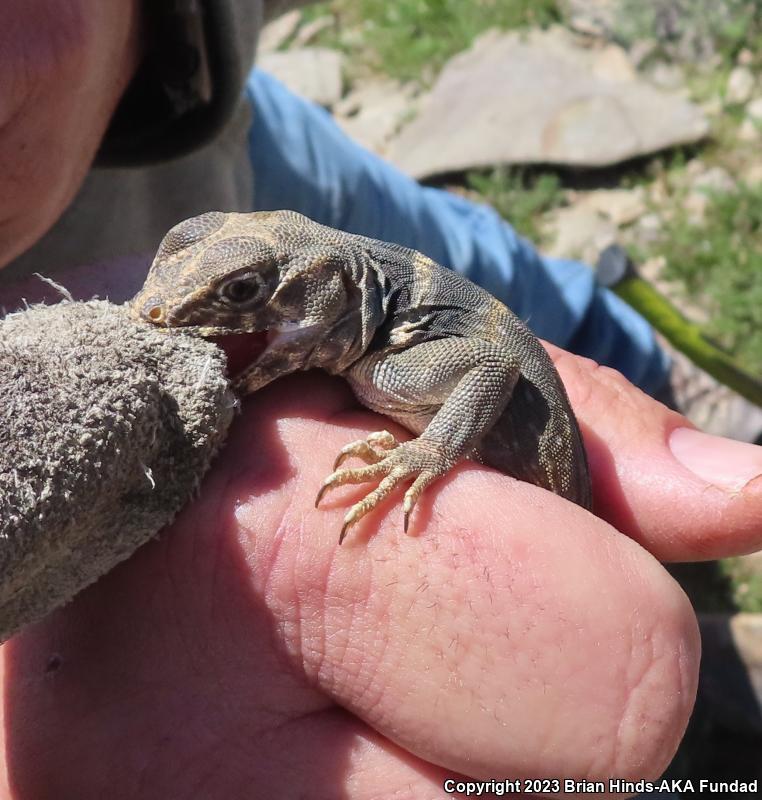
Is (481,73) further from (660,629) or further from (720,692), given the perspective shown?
(660,629)

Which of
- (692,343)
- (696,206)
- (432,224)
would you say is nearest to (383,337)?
(432,224)

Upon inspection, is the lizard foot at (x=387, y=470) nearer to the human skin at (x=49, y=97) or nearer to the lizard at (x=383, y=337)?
the lizard at (x=383, y=337)

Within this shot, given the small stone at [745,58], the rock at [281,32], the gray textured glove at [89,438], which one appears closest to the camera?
the gray textured glove at [89,438]

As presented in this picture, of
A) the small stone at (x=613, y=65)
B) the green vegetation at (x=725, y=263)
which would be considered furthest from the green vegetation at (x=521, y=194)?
the small stone at (x=613, y=65)

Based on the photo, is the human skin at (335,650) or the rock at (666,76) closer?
the human skin at (335,650)

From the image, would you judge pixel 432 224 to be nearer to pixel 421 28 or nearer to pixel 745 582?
pixel 745 582

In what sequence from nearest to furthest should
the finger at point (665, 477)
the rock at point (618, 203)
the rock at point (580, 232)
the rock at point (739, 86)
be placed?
the finger at point (665, 477) < the rock at point (580, 232) < the rock at point (618, 203) < the rock at point (739, 86)

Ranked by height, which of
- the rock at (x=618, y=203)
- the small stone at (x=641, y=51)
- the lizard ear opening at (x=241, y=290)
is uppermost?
the lizard ear opening at (x=241, y=290)
